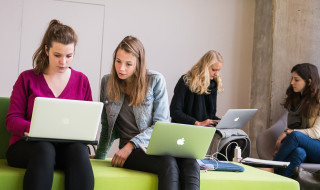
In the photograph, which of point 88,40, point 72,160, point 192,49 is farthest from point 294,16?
point 72,160

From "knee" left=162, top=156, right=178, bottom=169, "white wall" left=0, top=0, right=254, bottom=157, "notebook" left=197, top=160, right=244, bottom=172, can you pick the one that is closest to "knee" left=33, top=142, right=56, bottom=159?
"knee" left=162, top=156, right=178, bottom=169

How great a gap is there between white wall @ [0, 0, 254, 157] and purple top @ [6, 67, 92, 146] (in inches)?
100

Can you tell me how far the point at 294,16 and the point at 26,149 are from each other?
371 centimetres

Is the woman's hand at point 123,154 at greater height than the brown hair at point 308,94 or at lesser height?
lesser

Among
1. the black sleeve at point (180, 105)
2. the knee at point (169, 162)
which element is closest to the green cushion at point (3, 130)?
the knee at point (169, 162)

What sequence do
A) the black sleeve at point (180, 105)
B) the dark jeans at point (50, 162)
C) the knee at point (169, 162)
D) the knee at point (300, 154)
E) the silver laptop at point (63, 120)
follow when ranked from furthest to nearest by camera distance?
the black sleeve at point (180, 105) → the knee at point (300, 154) → the knee at point (169, 162) → the silver laptop at point (63, 120) → the dark jeans at point (50, 162)

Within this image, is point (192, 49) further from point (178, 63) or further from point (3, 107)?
point (3, 107)

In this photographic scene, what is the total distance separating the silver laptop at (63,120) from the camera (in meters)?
2.04

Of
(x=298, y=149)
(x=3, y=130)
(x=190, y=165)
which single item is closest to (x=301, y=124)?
(x=298, y=149)

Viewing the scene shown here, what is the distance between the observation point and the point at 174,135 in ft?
7.38

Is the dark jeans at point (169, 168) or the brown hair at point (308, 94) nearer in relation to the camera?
the dark jeans at point (169, 168)

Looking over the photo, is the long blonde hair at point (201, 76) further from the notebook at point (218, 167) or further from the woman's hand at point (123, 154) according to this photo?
the woman's hand at point (123, 154)

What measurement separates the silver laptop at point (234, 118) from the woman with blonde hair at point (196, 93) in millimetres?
137

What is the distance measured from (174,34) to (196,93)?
151cm
